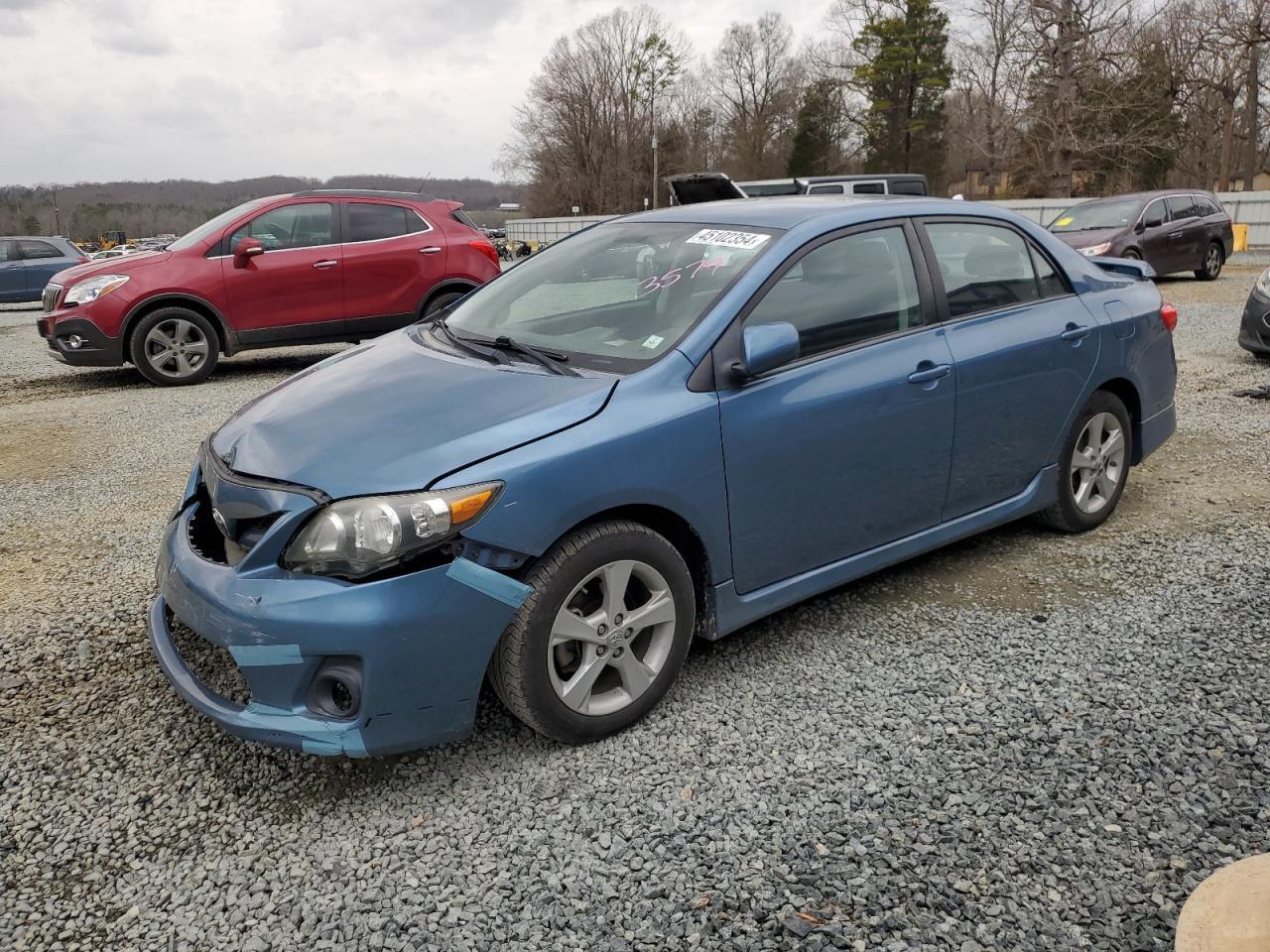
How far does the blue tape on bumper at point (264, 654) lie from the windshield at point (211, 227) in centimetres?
777

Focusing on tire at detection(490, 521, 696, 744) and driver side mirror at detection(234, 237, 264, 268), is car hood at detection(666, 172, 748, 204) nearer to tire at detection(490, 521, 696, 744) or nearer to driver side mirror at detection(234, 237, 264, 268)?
driver side mirror at detection(234, 237, 264, 268)

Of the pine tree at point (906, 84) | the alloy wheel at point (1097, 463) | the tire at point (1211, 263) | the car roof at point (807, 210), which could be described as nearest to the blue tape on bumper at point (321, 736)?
the car roof at point (807, 210)

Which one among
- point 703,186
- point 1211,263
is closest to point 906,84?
point 1211,263

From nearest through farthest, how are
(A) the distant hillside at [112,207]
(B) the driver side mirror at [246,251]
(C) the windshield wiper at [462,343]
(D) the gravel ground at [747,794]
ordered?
(D) the gravel ground at [747,794] → (C) the windshield wiper at [462,343] → (B) the driver side mirror at [246,251] → (A) the distant hillside at [112,207]

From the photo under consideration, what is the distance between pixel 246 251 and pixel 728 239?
6.93 metres

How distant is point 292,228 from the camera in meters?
9.43

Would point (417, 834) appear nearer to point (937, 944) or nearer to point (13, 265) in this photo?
point (937, 944)

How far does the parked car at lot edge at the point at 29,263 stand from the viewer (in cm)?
1923

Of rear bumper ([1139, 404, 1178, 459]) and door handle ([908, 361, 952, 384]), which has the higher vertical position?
door handle ([908, 361, 952, 384])

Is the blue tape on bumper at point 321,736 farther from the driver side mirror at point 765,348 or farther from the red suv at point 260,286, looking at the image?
the red suv at point 260,286

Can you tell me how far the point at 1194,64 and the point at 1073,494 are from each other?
4802 centimetres

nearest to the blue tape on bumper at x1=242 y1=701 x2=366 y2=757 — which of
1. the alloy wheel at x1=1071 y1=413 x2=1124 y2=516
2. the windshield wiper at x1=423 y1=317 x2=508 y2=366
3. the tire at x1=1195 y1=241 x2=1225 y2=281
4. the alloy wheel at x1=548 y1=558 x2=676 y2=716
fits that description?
the alloy wheel at x1=548 y1=558 x2=676 y2=716

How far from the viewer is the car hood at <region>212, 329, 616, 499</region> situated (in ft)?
8.71

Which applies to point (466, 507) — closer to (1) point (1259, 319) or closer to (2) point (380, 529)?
(2) point (380, 529)
